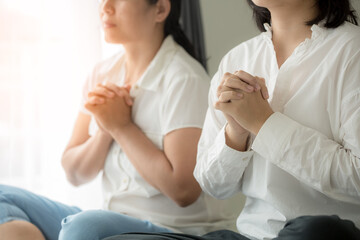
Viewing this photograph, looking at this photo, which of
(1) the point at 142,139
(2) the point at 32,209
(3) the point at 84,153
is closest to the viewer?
(2) the point at 32,209

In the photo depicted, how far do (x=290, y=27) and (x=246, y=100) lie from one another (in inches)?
8.3

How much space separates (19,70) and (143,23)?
2.38 feet

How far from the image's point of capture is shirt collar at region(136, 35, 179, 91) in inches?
53.8

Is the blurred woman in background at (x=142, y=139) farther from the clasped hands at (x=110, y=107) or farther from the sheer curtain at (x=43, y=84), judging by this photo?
the sheer curtain at (x=43, y=84)

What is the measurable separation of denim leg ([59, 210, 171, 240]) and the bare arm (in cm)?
31

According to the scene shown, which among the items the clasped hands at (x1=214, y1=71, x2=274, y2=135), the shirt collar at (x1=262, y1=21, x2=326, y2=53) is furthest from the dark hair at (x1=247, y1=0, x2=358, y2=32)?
the clasped hands at (x1=214, y1=71, x2=274, y2=135)

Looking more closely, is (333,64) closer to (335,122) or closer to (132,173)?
(335,122)

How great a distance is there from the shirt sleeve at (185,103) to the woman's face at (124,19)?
198 mm

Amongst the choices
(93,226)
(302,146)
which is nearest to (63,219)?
(93,226)

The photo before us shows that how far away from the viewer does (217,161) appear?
1.00 meters

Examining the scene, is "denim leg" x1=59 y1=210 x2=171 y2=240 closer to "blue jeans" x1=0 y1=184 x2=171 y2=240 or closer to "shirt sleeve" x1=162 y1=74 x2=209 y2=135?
"blue jeans" x1=0 y1=184 x2=171 y2=240

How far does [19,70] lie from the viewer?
1.92m

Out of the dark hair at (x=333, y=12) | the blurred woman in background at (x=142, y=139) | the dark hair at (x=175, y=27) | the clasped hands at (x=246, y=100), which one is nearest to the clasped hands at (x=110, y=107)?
the blurred woman in background at (x=142, y=139)

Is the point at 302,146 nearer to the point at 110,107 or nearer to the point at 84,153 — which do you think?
the point at 110,107
